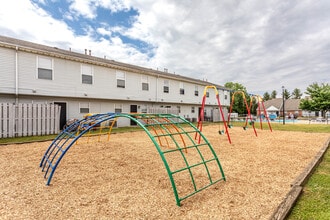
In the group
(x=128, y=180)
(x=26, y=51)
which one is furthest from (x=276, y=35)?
(x=26, y=51)

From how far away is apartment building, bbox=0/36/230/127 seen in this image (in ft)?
36.0

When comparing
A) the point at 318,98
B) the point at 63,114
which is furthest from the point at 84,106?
the point at 318,98

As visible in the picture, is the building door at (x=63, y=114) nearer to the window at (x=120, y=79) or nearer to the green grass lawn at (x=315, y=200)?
the window at (x=120, y=79)

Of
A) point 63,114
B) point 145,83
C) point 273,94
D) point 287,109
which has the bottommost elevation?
point 63,114

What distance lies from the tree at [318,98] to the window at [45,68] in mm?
41345

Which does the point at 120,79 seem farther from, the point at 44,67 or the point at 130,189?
the point at 130,189

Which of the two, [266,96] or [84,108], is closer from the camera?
[84,108]

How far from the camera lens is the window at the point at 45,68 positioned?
1187 cm

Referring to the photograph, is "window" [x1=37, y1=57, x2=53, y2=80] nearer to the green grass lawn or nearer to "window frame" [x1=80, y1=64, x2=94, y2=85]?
"window frame" [x1=80, y1=64, x2=94, y2=85]

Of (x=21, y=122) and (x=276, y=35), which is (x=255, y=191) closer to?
(x=21, y=122)

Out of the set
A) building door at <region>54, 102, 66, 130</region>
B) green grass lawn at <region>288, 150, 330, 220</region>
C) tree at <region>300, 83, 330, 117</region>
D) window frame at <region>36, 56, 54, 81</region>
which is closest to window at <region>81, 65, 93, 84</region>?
window frame at <region>36, 56, 54, 81</region>

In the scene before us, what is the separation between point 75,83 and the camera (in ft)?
44.1

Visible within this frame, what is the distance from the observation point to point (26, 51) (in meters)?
11.2

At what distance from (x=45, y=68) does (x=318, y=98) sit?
42.3m
